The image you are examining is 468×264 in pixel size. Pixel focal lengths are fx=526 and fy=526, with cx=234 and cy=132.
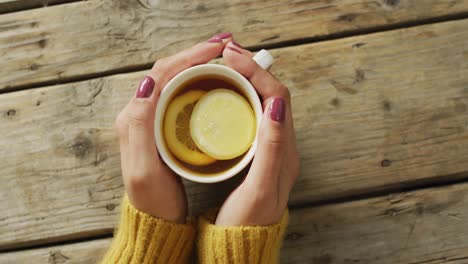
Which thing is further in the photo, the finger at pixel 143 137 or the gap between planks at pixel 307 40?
the gap between planks at pixel 307 40

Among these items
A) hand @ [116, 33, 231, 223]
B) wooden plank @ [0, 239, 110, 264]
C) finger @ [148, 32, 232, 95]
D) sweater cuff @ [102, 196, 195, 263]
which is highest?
finger @ [148, 32, 232, 95]

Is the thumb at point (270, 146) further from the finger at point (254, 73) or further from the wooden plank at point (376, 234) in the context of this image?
the wooden plank at point (376, 234)

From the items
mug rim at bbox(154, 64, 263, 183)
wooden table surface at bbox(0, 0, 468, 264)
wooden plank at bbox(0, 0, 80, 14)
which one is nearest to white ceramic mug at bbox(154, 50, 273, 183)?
mug rim at bbox(154, 64, 263, 183)

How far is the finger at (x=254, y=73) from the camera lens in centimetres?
69

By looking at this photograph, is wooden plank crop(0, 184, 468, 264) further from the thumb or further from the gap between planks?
the gap between planks

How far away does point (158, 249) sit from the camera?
724mm

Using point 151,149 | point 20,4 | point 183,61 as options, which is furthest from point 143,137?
point 20,4

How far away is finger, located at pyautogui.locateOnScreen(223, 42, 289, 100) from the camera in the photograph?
685 mm

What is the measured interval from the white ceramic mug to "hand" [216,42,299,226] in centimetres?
1

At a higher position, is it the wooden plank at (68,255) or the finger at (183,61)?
the finger at (183,61)

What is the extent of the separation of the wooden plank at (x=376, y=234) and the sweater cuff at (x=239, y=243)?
0.08m

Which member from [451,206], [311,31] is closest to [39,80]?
[311,31]

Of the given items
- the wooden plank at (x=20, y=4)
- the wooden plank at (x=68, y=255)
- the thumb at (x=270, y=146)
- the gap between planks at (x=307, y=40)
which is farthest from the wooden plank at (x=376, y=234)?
the wooden plank at (x=20, y=4)

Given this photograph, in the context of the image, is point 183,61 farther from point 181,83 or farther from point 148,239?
point 148,239
